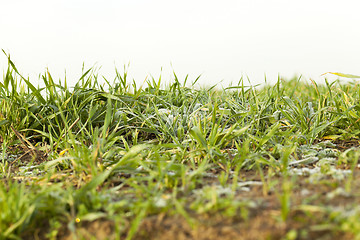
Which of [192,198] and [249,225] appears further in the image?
[192,198]

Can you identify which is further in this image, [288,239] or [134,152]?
[134,152]

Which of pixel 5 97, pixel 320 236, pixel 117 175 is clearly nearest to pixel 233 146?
pixel 117 175

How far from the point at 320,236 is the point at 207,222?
40 cm

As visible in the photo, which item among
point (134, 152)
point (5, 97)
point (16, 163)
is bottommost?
point (16, 163)

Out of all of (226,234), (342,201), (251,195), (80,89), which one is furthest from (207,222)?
(80,89)

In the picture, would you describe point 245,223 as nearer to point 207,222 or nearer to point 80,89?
point 207,222

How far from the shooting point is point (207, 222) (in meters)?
1.40

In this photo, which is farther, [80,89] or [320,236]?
[80,89]

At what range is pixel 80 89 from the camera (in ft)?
11.0

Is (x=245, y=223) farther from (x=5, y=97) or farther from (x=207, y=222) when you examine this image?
(x=5, y=97)

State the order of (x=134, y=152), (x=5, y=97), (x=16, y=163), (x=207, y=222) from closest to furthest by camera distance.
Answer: (x=207, y=222)
(x=134, y=152)
(x=16, y=163)
(x=5, y=97)

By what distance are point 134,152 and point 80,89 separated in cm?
156

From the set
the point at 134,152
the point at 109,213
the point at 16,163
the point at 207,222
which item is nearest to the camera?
the point at 207,222

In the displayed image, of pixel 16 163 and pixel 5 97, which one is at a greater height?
pixel 5 97
